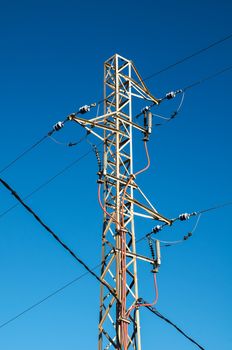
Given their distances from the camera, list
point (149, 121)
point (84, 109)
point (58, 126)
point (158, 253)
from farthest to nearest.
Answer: point (149, 121) < point (58, 126) < point (84, 109) < point (158, 253)

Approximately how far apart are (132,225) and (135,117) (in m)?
3.42

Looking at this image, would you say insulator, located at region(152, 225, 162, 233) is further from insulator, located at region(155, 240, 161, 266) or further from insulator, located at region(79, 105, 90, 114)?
insulator, located at region(79, 105, 90, 114)

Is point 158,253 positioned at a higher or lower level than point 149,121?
lower

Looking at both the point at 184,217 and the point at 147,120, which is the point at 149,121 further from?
the point at 184,217

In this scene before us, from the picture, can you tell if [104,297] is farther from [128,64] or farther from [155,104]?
[128,64]

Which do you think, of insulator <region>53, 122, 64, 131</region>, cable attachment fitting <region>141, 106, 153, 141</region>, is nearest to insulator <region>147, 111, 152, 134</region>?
cable attachment fitting <region>141, 106, 153, 141</region>

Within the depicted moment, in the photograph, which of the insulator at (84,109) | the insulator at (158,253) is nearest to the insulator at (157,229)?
the insulator at (158,253)

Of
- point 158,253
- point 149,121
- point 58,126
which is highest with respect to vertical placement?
point 149,121

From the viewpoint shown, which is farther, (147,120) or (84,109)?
(147,120)

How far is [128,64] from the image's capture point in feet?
52.4

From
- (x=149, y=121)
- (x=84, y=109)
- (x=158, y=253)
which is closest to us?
(x=158, y=253)

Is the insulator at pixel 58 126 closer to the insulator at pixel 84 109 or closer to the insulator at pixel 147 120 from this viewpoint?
the insulator at pixel 84 109

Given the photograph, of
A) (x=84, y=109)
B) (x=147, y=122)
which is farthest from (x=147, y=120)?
(x=84, y=109)

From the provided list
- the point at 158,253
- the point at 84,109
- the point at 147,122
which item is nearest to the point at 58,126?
the point at 84,109
